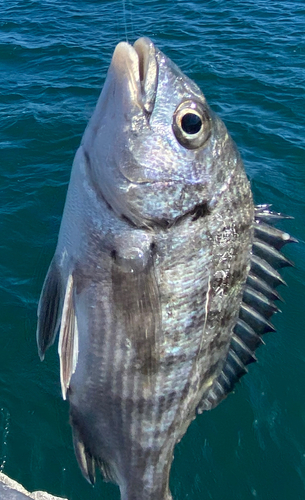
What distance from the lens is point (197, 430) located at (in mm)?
4645

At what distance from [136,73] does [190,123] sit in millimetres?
397

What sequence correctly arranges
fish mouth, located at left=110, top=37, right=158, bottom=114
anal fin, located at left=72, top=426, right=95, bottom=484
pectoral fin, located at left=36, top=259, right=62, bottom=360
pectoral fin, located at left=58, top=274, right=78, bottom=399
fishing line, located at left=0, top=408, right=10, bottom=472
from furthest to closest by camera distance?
fishing line, located at left=0, top=408, right=10, bottom=472
anal fin, located at left=72, top=426, right=95, bottom=484
pectoral fin, located at left=36, top=259, right=62, bottom=360
pectoral fin, located at left=58, top=274, right=78, bottom=399
fish mouth, located at left=110, top=37, right=158, bottom=114

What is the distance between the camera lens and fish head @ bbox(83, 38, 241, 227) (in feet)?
8.80

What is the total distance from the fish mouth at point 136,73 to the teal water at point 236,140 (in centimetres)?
320

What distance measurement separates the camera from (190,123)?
273cm

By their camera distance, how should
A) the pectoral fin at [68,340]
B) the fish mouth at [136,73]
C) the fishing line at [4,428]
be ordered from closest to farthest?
the fish mouth at [136,73], the pectoral fin at [68,340], the fishing line at [4,428]

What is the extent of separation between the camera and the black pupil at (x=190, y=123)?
8.95 feet

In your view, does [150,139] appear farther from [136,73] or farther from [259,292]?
[259,292]

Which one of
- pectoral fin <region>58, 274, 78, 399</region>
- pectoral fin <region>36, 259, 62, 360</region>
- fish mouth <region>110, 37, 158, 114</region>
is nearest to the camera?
fish mouth <region>110, 37, 158, 114</region>

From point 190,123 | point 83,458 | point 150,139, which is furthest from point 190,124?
point 83,458

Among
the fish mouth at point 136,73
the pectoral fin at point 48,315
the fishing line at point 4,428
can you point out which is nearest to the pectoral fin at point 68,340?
the pectoral fin at point 48,315

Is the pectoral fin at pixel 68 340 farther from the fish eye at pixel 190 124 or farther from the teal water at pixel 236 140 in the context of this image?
Answer: the teal water at pixel 236 140

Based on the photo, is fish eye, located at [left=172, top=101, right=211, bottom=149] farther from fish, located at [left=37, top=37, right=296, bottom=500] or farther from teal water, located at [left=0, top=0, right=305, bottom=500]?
teal water, located at [left=0, top=0, right=305, bottom=500]

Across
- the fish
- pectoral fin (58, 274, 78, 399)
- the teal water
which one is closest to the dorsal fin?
the fish
